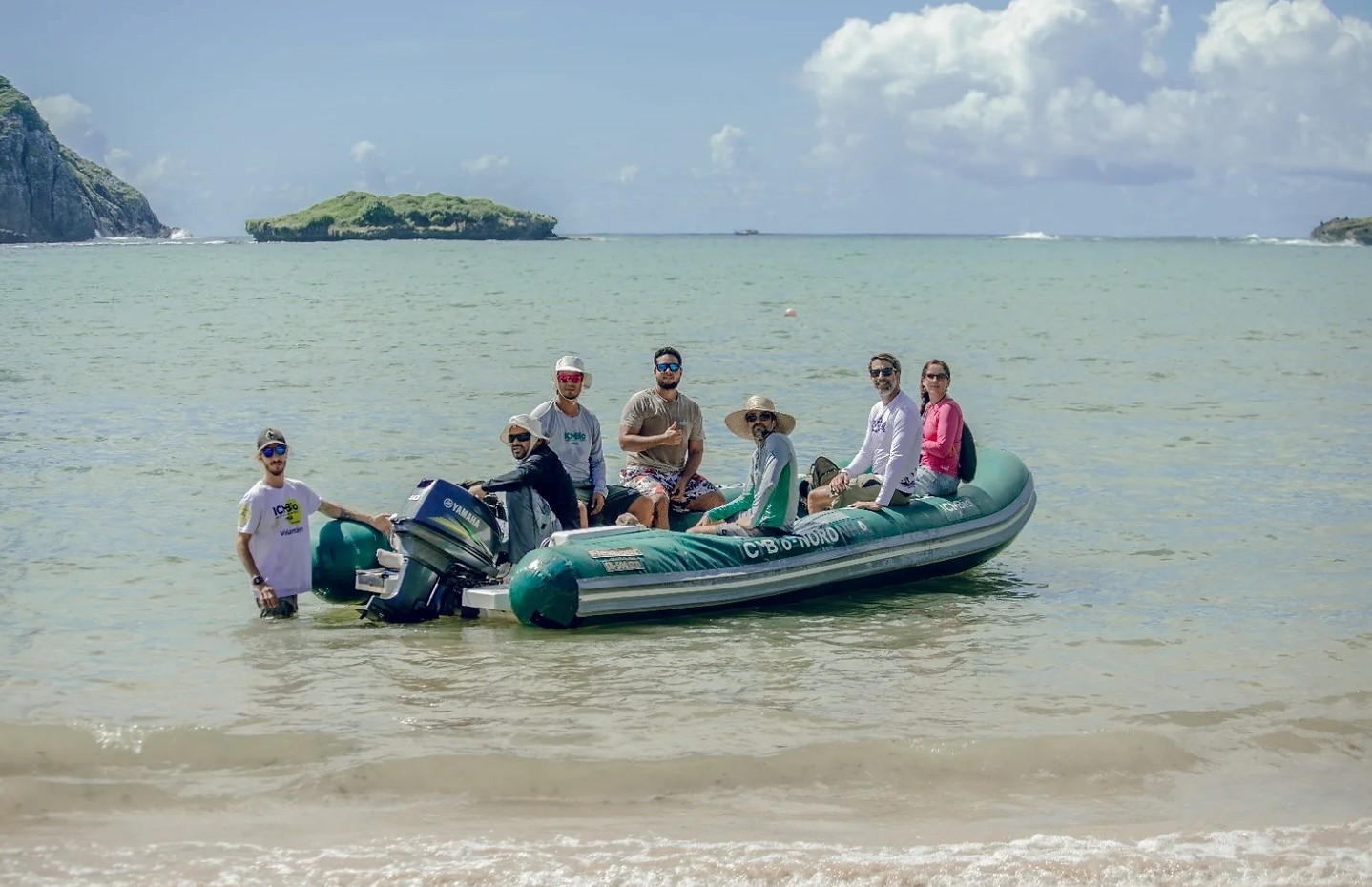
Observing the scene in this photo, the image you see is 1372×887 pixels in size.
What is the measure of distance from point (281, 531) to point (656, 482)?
2.52 m

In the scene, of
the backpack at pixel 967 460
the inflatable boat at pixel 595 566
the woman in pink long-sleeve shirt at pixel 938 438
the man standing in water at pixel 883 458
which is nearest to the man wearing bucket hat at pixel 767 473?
the inflatable boat at pixel 595 566

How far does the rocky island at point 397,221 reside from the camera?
166 metres

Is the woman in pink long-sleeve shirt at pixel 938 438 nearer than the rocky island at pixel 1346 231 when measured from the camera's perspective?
Yes

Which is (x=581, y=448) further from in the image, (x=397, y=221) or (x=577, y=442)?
(x=397, y=221)

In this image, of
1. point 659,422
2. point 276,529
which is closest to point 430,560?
point 276,529

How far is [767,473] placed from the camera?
8961 mm

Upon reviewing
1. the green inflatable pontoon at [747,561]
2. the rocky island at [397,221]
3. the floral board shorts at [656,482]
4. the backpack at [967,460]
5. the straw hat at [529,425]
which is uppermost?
the rocky island at [397,221]

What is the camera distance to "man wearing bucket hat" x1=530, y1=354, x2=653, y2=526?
30.2 feet

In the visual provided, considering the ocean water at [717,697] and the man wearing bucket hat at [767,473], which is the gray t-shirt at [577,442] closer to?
the man wearing bucket hat at [767,473]

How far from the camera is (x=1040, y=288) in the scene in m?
56.0

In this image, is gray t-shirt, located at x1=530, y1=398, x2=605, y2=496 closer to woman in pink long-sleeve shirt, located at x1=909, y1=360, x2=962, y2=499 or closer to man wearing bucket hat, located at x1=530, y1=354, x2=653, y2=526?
man wearing bucket hat, located at x1=530, y1=354, x2=653, y2=526

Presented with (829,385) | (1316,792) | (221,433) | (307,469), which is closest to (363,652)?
(1316,792)

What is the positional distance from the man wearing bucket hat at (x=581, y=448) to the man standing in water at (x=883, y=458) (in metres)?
1.32

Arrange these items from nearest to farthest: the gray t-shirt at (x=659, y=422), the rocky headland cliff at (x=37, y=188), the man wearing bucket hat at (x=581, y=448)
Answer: the man wearing bucket hat at (x=581, y=448)
the gray t-shirt at (x=659, y=422)
the rocky headland cliff at (x=37, y=188)
